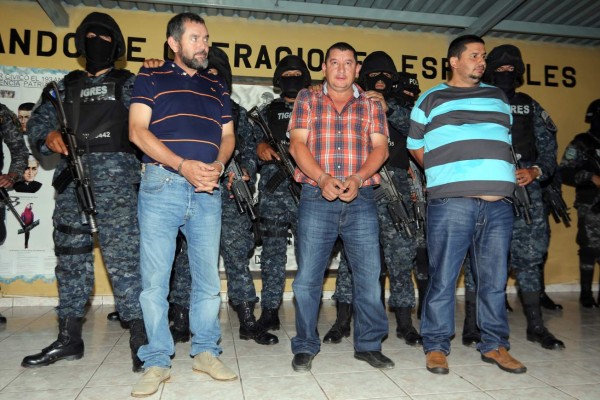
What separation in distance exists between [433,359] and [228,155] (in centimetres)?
165

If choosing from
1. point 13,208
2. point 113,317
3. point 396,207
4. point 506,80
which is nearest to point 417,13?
point 506,80

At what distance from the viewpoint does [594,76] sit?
18.8ft

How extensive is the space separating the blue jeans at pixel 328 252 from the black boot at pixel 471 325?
0.82 meters

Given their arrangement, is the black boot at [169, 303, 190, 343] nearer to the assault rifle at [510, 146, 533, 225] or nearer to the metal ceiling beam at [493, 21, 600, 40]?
the assault rifle at [510, 146, 533, 225]

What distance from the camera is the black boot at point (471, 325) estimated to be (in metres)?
3.06

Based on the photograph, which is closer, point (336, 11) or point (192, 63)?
point (192, 63)

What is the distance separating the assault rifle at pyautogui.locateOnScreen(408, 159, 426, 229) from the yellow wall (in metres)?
2.01

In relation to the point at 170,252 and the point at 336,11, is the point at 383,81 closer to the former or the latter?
the point at 336,11

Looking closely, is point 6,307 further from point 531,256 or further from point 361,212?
point 531,256

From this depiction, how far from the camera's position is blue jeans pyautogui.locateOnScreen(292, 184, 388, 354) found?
8.37 feet

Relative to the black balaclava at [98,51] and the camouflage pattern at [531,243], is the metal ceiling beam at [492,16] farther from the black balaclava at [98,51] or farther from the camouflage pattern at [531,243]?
the black balaclava at [98,51]

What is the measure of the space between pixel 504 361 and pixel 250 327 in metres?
1.66

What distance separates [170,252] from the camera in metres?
2.28

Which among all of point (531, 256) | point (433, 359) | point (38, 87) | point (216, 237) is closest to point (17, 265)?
point (38, 87)
